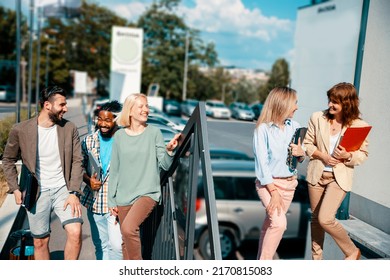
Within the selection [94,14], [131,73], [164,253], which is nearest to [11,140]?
[164,253]

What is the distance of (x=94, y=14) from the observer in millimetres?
8398

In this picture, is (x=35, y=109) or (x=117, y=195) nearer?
(x=117, y=195)

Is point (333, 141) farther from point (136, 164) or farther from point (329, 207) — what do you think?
point (136, 164)

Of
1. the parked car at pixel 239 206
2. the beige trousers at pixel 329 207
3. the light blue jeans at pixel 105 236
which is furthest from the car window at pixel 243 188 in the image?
the light blue jeans at pixel 105 236

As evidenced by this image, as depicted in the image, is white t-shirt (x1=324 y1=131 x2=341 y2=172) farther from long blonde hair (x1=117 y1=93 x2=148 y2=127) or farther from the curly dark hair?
long blonde hair (x1=117 y1=93 x2=148 y2=127)

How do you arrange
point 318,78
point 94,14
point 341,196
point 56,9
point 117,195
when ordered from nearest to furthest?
point 117,195, point 341,196, point 318,78, point 56,9, point 94,14

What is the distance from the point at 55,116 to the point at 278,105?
3.82 feet

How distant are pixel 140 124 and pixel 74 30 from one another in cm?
785

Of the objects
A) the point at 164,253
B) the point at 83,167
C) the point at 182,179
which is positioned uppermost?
the point at 83,167

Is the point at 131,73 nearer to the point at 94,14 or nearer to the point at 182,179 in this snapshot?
the point at 94,14

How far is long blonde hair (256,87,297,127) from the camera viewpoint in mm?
2062

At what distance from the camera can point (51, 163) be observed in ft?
6.68

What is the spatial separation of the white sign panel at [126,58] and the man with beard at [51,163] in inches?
196

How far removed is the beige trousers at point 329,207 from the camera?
7.43ft
